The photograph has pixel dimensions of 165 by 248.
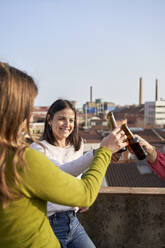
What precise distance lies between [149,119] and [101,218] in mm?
66149

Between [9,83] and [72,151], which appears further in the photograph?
[72,151]

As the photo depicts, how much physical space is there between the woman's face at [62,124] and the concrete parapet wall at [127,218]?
1037 millimetres

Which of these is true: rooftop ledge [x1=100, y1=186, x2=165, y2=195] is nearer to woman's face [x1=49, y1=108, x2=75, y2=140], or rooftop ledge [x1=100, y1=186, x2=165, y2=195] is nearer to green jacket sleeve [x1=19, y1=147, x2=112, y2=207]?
woman's face [x1=49, y1=108, x2=75, y2=140]

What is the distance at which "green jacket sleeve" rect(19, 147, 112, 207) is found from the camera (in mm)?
1067

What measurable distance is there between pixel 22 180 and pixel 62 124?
4.47 ft

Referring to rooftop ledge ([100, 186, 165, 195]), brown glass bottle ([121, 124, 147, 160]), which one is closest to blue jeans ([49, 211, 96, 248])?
brown glass bottle ([121, 124, 147, 160])

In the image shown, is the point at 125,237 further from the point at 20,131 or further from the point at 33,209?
the point at 20,131

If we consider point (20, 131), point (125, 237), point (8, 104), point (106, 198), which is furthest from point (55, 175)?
point (125, 237)

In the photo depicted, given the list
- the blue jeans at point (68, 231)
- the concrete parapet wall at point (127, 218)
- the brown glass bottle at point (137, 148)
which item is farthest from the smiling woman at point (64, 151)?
the concrete parapet wall at point (127, 218)

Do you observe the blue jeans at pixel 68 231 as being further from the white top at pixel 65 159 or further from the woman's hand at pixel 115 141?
the woman's hand at pixel 115 141

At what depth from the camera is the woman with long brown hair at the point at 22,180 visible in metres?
1.06

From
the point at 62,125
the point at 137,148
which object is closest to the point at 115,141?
the point at 137,148

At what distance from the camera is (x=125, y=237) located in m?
3.01

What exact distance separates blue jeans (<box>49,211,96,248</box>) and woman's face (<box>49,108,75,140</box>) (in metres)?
0.71
